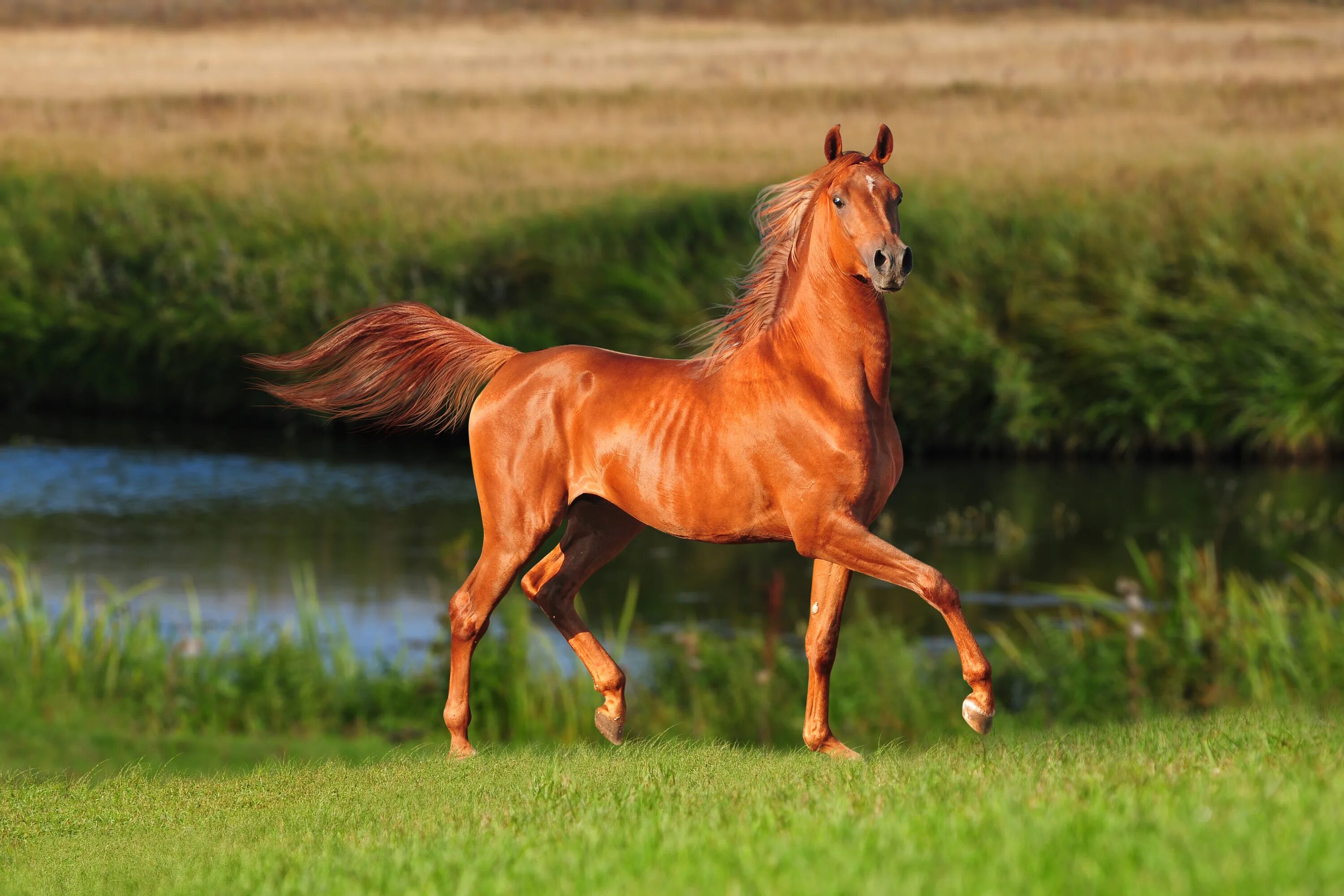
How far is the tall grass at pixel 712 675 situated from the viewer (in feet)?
28.8

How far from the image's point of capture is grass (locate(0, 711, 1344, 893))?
10.8 ft

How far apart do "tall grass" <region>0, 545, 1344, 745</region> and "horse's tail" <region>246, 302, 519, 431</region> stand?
347 centimetres

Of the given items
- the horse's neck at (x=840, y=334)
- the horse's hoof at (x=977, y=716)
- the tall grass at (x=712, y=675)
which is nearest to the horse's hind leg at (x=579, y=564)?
the horse's neck at (x=840, y=334)

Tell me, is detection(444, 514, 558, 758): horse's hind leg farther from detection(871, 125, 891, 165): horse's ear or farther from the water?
the water

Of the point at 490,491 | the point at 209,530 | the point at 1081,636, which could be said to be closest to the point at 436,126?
the point at 209,530

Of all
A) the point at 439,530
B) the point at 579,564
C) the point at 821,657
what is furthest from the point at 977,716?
the point at 439,530

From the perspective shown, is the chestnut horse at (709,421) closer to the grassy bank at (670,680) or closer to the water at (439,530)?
the grassy bank at (670,680)

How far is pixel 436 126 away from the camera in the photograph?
24.8 meters

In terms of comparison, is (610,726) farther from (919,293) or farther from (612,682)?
(919,293)

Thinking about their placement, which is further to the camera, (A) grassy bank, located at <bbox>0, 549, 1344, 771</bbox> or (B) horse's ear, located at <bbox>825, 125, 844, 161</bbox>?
(A) grassy bank, located at <bbox>0, 549, 1344, 771</bbox>

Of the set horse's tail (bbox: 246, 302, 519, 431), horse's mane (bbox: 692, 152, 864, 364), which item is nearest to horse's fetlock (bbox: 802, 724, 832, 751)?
horse's mane (bbox: 692, 152, 864, 364)

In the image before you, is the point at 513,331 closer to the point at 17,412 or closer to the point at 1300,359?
the point at 17,412

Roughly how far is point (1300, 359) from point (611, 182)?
9506 millimetres

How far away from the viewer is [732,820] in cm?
406
